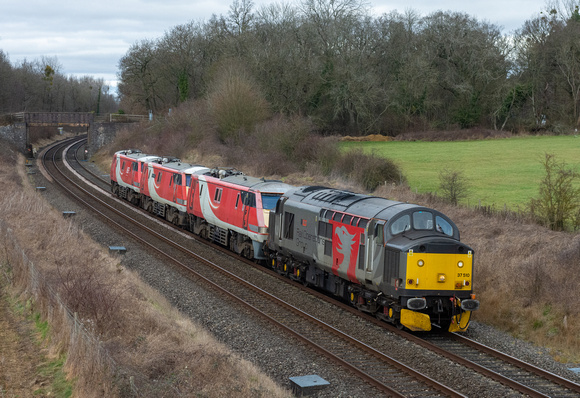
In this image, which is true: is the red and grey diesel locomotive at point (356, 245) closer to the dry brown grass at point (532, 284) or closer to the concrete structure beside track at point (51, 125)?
the dry brown grass at point (532, 284)

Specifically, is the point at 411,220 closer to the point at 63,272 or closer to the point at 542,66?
the point at 63,272

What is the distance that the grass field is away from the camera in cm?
3441

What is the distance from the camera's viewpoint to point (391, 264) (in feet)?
46.0

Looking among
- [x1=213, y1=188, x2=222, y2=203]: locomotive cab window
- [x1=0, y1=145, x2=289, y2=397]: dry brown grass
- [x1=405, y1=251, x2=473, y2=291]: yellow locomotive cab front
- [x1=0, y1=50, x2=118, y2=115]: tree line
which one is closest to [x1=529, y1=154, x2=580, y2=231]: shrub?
[x1=405, y1=251, x2=473, y2=291]: yellow locomotive cab front

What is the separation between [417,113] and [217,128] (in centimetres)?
3126

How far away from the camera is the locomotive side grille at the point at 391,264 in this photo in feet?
45.3

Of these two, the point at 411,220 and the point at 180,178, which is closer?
the point at 411,220

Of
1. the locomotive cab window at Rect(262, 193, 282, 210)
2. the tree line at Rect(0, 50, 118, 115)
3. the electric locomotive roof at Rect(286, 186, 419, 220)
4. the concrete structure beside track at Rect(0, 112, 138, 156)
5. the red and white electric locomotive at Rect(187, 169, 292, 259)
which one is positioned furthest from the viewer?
the tree line at Rect(0, 50, 118, 115)

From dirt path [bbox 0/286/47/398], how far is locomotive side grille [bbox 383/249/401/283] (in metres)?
7.43

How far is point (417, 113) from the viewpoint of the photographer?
73375 millimetres

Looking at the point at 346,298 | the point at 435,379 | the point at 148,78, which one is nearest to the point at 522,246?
the point at 346,298

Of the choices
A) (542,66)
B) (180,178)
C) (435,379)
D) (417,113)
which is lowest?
(435,379)

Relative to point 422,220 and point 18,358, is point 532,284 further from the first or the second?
point 18,358

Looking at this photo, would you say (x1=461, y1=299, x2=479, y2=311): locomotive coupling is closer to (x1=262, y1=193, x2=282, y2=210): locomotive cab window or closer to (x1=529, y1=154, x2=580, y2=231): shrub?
(x1=262, y1=193, x2=282, y2=210): locomotive cab window
